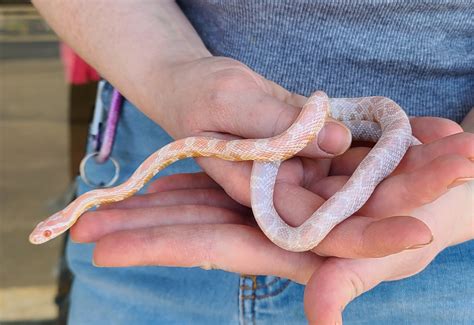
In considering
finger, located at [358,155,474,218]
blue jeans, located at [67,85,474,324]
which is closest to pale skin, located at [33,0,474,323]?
finger, located at [358,155,474,218]

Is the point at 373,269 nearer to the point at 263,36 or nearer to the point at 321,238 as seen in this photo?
the point at 321,238

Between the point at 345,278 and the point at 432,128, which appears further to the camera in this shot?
the point at 432,128

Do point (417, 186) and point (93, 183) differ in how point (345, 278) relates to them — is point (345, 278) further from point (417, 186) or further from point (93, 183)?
point (93, 183)

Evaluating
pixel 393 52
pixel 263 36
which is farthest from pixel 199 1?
pixel 393 52

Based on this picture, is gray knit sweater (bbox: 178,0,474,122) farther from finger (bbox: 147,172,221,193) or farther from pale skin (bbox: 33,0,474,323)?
finger (bbox: 147,172,221,193)

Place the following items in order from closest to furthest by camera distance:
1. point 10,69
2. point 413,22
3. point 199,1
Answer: point 413,22 → point 199,1 → point 10,69

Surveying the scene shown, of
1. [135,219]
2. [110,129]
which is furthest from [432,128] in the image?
[110,129]

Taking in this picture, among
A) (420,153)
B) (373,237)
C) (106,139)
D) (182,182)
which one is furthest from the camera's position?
(106,139)
